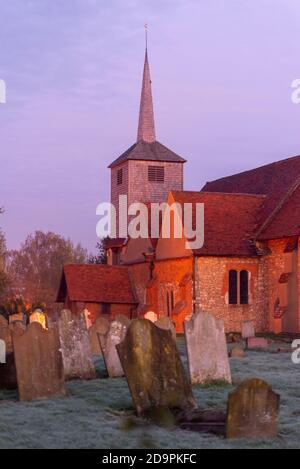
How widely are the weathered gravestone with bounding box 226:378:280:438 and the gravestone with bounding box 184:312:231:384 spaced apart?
16.4 ft

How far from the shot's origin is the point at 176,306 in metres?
40.1

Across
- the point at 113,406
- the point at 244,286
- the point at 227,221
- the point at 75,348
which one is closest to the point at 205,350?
the point at 75,348

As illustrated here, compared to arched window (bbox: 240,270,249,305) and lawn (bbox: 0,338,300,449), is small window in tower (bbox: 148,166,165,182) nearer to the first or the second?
arched window (bbox: 240,270,249,305)

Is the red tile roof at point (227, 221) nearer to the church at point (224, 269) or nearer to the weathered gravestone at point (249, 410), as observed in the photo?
the church at point (224, 269)

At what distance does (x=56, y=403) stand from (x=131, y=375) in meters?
1.64

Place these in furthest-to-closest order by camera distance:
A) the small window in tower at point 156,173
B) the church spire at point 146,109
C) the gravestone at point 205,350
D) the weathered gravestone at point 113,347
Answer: the church spire at point 146,109, the small window in tower at point 156,173, the weathered gravestone at point 113,347, the gravestone at point 205,350

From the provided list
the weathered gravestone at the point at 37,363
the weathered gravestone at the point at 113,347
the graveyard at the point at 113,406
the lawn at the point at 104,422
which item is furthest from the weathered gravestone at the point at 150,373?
the weathered gravestone at the point at 113,347

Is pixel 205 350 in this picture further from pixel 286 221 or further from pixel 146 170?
pixel 146 170

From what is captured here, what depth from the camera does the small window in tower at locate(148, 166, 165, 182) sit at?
174 ft

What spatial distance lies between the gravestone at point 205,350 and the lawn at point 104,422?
0.47m

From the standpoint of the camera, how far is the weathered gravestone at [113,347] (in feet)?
58.6

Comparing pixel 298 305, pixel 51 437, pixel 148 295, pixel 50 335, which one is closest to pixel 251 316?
pixel 298 305

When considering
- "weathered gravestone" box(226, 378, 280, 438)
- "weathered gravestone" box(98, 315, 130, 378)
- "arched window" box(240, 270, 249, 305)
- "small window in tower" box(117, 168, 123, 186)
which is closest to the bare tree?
"small window in tower" box(117, 168, 123, 186)
